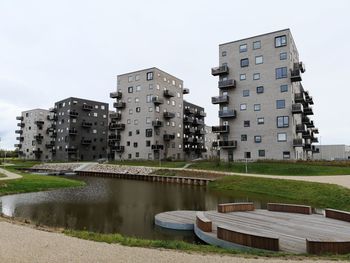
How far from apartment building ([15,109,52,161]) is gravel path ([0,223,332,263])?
97.2m

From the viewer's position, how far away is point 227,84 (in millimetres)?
53969

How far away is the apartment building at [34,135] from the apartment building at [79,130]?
334 inches

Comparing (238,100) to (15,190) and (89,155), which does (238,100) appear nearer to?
(15,190)

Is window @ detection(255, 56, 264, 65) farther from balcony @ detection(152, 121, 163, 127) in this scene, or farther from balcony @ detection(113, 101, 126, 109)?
balcony @ detection(113, 101, 126, 109)

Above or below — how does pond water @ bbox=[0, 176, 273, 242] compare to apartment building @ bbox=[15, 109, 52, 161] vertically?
below

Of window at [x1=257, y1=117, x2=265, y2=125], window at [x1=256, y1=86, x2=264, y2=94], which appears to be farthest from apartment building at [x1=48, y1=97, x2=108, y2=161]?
window at [x1=256, y1=86, x2=264, y2=94]

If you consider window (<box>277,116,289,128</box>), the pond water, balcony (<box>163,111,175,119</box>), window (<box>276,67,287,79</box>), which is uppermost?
window (<box>276,67,287,79</box>)

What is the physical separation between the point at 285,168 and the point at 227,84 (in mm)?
21265

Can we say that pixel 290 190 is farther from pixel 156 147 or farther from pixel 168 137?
pixel 168 137

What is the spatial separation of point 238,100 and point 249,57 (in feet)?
27.9

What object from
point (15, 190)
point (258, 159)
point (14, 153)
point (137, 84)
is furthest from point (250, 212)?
point (14, 153)

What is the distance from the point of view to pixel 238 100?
2114 inches

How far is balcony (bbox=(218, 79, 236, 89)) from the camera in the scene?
53525 millimetres

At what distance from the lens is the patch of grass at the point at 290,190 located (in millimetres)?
21094
